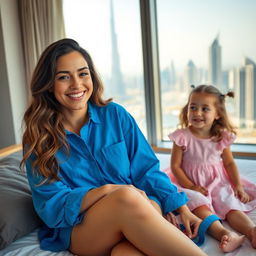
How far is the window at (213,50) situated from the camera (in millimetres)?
2555

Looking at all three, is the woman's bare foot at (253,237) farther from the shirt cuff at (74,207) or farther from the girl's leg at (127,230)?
the shirt cuff at (74,207)

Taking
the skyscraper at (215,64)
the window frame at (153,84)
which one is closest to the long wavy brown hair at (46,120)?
the window frame at (153,84)

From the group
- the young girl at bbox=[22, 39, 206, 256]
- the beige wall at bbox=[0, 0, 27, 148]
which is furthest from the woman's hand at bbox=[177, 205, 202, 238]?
the beige wall at bbox=[0, 0, 27, 148]

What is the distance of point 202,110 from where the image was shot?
1.77 m

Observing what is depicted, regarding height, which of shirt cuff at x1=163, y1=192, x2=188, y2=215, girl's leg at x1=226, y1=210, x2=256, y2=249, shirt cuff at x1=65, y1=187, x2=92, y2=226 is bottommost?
girl's leg at x1=226, y1=210, x2=256, y2=249

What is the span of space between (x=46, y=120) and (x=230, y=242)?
3.07 ft

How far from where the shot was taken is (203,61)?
2703mm

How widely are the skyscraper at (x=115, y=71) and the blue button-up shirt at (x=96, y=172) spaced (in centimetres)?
155

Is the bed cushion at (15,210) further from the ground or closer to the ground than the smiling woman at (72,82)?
closer to the ground

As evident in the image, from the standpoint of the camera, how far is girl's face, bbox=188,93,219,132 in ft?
5.76

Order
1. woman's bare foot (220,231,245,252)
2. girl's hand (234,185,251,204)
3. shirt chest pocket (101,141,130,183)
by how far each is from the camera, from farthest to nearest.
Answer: girl's hand (234,185,251,204)
shirt chest pocket (101,141,130,183)
woman's bare foot (220,231,245,252)

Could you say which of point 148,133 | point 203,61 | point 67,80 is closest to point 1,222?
point 67,80

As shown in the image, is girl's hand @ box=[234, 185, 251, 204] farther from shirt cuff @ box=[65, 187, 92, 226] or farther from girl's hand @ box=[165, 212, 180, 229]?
shirt cuff @ box=[65, 187, 92, 226]

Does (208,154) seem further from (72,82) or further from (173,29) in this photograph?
(173,29)
